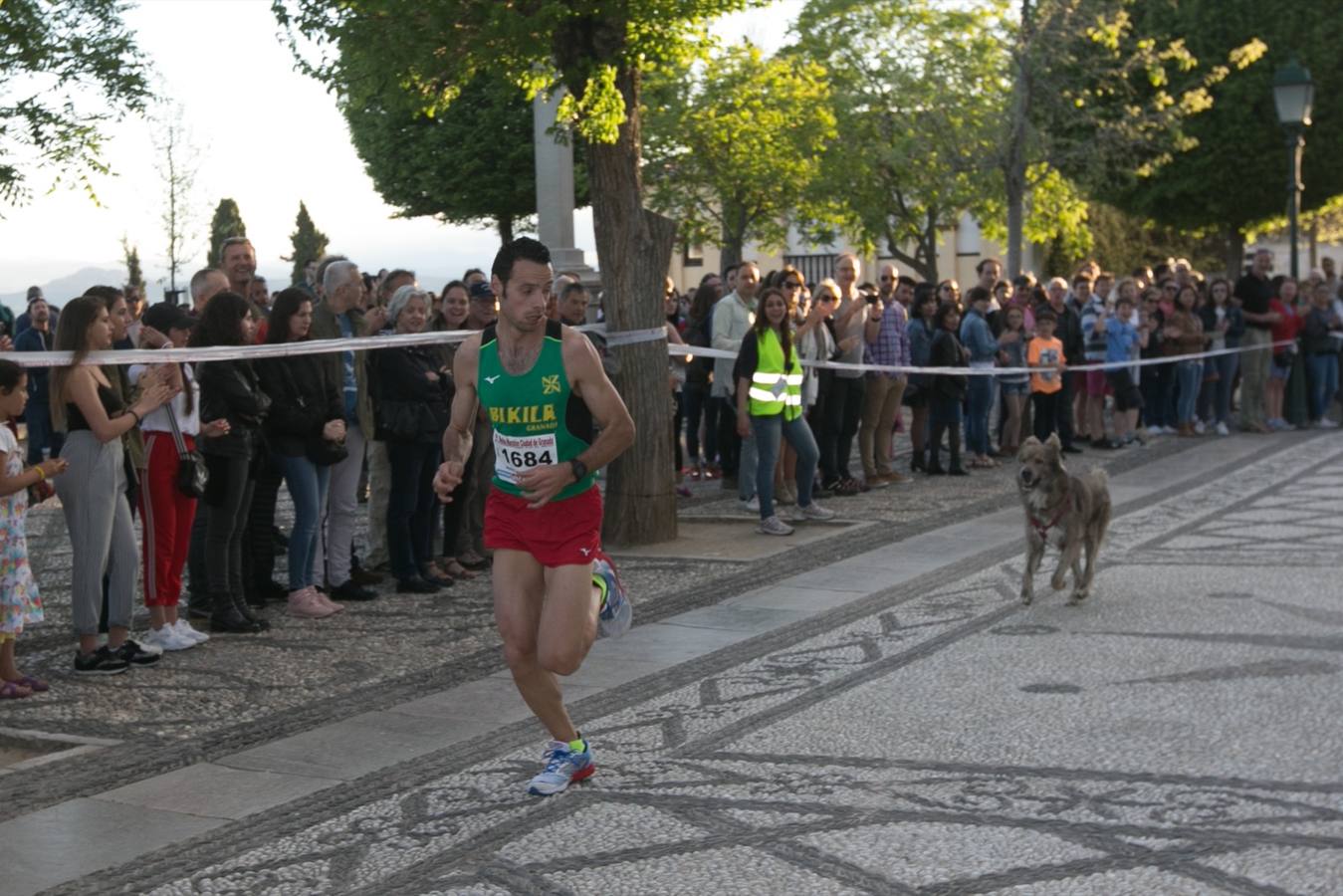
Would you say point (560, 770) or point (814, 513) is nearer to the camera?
point (560, 770)

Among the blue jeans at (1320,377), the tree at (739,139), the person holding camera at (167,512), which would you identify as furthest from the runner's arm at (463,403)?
the tree at (739,139)

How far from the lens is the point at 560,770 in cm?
646

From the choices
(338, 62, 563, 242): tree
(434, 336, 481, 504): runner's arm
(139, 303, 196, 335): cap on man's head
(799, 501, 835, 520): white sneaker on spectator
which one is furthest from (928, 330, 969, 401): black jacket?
(338, 62, 563, 242): tree

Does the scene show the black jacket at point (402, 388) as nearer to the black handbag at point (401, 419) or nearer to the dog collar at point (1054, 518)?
the black handbag at point (401, 419)

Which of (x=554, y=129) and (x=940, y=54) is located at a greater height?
(x=940, y=54)

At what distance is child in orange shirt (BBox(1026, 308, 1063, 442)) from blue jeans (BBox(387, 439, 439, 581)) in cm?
952

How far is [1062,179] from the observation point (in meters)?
39.9

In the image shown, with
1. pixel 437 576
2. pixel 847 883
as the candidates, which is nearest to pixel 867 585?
pixel 437 576

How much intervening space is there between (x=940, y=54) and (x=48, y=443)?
3050cm

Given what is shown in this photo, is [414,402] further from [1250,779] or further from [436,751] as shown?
[1250,779]

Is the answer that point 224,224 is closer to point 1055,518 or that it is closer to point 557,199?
point 557,199

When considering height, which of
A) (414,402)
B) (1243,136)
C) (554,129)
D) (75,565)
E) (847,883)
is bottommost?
(847,883)

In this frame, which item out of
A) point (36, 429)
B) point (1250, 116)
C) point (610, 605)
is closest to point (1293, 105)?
point (36, 429)

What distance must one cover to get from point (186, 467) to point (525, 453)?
339 centimetres
